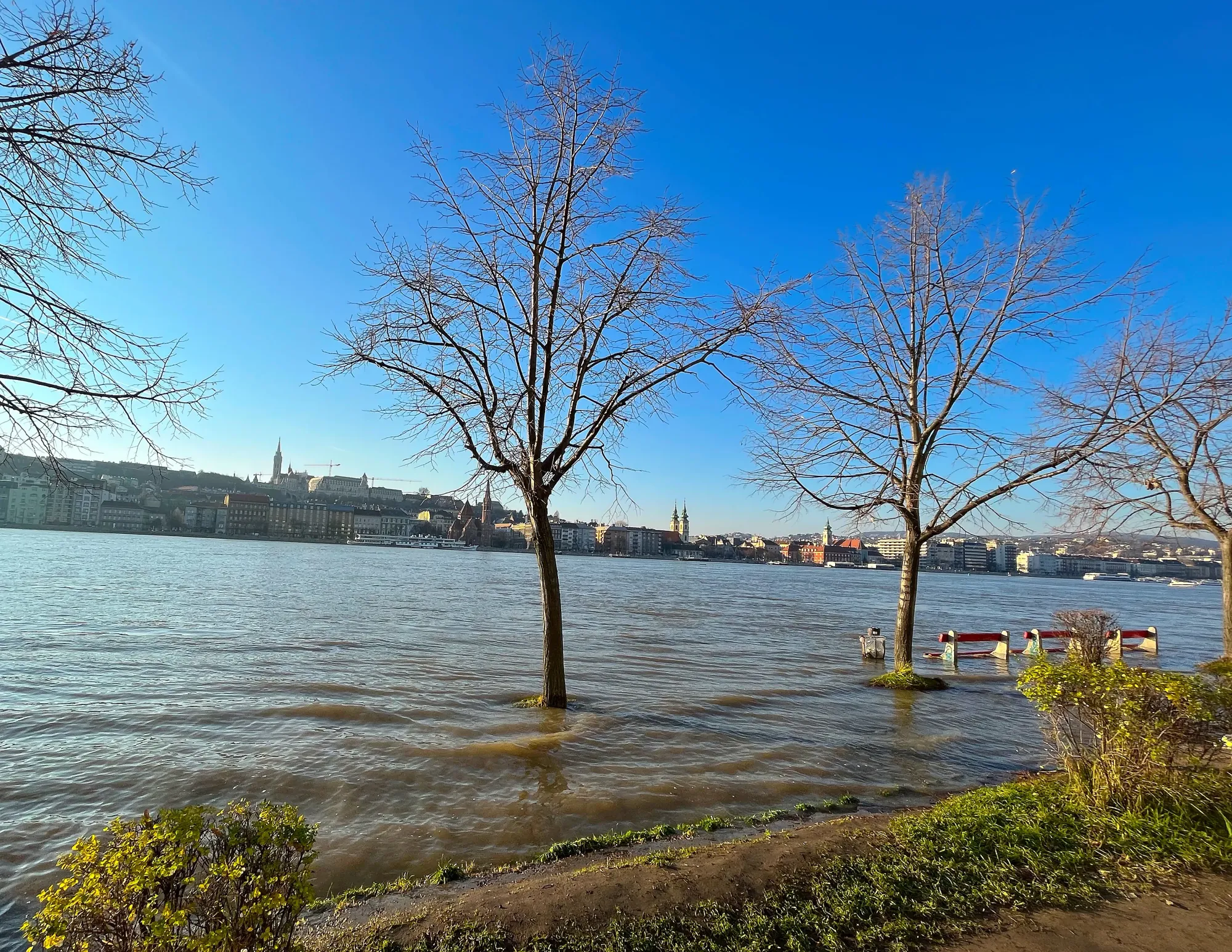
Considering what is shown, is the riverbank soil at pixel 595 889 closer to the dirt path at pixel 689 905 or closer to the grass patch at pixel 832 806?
the dirt path at pixel 689 905

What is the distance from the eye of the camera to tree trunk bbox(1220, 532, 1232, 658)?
12.8 m

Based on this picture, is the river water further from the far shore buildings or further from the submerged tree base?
the far shore buildings

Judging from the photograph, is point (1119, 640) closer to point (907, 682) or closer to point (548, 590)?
point (907, 682)

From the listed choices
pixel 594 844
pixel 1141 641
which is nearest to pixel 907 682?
pixel 594 844

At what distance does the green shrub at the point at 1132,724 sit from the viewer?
4.64 metres

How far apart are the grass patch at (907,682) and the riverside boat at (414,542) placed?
513 feet

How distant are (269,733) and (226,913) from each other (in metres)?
7.51

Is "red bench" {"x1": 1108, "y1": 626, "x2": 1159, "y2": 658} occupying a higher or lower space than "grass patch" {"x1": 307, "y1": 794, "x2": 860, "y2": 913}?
lower

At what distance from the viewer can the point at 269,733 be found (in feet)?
30.2

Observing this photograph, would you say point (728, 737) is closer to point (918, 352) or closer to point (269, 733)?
point (269, 733)

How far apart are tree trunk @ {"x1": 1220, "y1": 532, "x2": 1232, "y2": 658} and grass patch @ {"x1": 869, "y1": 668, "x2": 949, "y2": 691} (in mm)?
5395

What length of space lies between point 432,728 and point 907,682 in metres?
9.88

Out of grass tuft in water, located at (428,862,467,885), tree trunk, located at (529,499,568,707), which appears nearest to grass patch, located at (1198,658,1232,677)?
tree trunk, located at (529,499,568,707)

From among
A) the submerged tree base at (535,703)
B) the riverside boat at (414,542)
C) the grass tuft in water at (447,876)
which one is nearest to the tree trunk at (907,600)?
the submerged tree base at (535,703)
